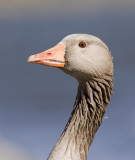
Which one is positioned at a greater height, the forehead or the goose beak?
the forehead

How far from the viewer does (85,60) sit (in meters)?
5.98

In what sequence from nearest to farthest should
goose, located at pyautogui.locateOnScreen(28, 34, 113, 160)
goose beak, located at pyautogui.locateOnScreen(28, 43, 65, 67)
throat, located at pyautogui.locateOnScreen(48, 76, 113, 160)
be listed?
goose beak, located at pyautogui.locateOnScreen(28, 43, 65, 67) → goose, located at pyautogui.locateOnScreen(28, 34, 113, 160) → throat, located at pyautogui.locateOnScreen(48, 76, 113, 160)

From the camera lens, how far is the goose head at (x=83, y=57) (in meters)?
5.95

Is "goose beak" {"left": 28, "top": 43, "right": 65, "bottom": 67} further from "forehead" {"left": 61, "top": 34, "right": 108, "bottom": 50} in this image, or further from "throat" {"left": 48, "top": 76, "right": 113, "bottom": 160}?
"throat" {"left": 48, "top": 76, "right": 113, "bottom": 160}

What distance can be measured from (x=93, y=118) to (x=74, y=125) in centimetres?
29

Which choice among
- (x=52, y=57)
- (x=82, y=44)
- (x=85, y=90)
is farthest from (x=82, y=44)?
(x=85, y=90)

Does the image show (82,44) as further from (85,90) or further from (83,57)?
(85,90)

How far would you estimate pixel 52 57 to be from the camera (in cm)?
592

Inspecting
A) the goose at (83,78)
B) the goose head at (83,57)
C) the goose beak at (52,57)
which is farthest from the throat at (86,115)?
the goose beak at (52,57)

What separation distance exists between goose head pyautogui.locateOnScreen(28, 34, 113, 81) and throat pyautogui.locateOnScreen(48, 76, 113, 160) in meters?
0.18

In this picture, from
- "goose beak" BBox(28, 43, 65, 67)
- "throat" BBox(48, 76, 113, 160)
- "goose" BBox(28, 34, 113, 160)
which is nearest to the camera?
"goose beak" BBox(28, 43, 65, 67)

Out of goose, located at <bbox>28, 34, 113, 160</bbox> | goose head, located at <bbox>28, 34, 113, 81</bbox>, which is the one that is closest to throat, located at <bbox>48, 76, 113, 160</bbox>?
goose, located at <bbox>28, 34, 113, 160</bbox>

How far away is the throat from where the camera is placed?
6012 millimetres

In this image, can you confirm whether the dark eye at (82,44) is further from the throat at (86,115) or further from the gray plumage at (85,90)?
the throat at (86,115)
